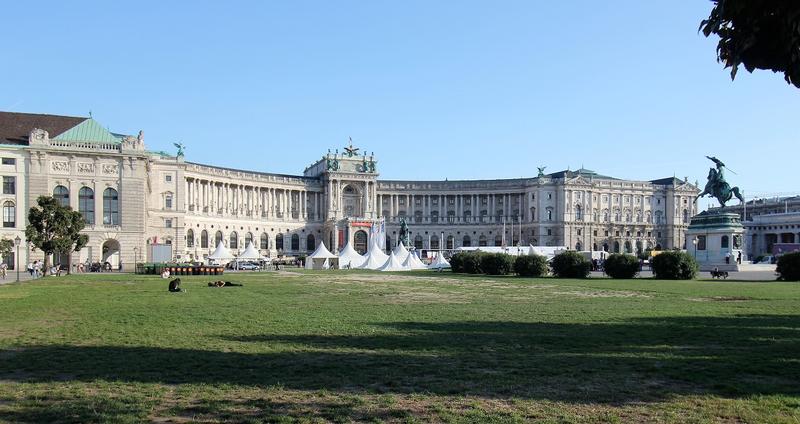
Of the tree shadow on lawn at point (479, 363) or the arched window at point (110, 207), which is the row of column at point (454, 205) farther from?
the tree shadow on lawn at point (479, 363)

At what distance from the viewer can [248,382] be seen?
448 inches

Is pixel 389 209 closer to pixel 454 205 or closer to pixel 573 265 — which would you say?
pixel 454 205

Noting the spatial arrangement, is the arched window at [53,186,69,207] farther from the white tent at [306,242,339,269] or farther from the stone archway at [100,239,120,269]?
the white tent at [306,242,339,269]

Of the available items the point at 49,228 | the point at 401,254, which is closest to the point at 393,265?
the point at 401,254

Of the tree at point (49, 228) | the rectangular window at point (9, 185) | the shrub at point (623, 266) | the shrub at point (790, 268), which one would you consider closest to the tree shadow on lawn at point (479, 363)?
the shrub at point (790, 268)

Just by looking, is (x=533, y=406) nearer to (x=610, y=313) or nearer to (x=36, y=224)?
(x=610, y=313)

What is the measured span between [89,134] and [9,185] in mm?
9994

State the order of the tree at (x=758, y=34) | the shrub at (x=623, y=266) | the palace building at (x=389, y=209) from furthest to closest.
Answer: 1. the palace building at (x=389, y=209)
2. the shrub at (x=623, y=266)
3. the tree at (x=758, y=34)

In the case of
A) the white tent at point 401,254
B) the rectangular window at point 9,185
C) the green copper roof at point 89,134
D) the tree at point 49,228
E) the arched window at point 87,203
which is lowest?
the white tent at point 401,254

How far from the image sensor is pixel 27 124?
260 ft

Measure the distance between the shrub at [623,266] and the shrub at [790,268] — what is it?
9.81 meters

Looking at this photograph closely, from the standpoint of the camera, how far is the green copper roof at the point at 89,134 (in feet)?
255

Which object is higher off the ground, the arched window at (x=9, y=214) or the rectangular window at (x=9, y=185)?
the rectangular window at (x=9, y=185)

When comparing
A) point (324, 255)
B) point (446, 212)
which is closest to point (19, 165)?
point (324, 255)
